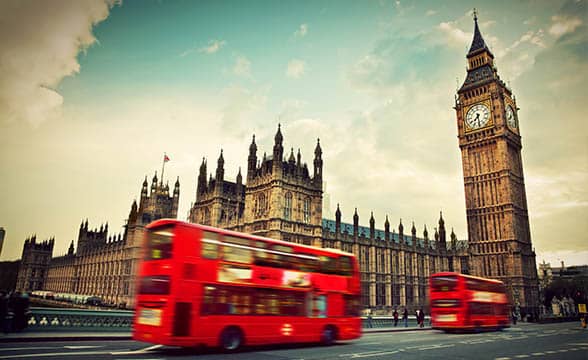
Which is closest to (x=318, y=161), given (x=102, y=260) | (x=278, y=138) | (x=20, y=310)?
(x=278, y=138)

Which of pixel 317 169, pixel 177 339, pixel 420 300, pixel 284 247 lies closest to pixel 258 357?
pixel 177 339

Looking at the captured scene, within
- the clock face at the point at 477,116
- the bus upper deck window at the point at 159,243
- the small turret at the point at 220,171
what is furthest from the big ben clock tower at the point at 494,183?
the bus upper deck window at the point at 159,243

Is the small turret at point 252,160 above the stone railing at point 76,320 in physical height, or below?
above

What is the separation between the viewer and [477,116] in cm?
7275

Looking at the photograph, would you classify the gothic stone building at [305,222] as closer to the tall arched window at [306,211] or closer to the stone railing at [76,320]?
the tall arched window at [306,211]

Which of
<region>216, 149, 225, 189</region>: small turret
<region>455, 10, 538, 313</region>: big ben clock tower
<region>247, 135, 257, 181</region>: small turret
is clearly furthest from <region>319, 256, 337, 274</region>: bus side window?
<region>455, 10, 538, 313</region>: big ben clock tower

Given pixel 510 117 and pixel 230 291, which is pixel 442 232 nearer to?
pixel 510 117

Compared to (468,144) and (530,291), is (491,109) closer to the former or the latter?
(468,144)

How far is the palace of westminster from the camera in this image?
51781mm

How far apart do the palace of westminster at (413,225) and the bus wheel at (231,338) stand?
1310 inches

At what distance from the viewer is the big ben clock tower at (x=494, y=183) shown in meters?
64.2

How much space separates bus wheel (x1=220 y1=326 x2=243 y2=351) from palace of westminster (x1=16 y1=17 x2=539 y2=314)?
109 feet

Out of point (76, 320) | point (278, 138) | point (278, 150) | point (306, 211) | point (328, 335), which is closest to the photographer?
point (328, 335)

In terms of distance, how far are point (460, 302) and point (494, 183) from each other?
50424mm
